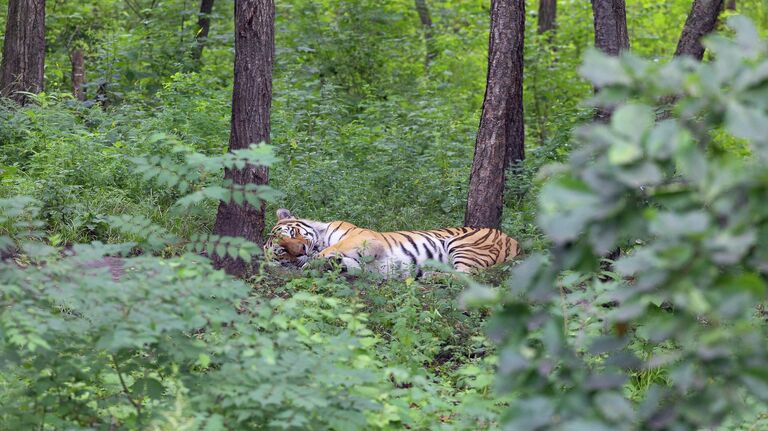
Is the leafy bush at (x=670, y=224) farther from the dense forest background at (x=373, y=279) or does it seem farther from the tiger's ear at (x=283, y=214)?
the tiger's ear at (x=283, y=214)

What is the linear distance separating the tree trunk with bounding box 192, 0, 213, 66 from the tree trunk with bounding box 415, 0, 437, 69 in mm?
4206

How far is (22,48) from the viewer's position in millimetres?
11547

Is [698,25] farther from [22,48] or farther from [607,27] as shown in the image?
[22,48]

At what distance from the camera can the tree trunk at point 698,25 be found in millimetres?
8977

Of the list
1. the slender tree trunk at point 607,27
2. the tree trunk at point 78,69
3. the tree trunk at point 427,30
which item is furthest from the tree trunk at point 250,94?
the tree trunk at point 427,30

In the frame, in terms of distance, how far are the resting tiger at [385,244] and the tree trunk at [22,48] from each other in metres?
4.66

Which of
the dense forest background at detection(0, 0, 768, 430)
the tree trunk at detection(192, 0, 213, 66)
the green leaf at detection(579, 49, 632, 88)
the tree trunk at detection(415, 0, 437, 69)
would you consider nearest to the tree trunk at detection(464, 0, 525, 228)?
the dense forest background at detection(0, 0, 768, 430)

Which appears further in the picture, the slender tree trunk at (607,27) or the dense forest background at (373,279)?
the slender tree trunk at (607,27)

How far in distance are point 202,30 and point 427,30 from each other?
4424 mm

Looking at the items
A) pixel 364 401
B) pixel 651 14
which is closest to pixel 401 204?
pixel 364 401

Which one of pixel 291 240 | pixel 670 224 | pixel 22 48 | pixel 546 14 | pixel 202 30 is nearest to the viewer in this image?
pixel 670 224

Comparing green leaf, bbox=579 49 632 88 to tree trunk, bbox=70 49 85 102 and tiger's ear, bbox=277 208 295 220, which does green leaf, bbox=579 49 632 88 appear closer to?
tiger's ear, bbox=277 208 295 220

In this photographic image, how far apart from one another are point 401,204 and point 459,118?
423cm

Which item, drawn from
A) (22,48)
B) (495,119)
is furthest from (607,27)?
(22,48)
